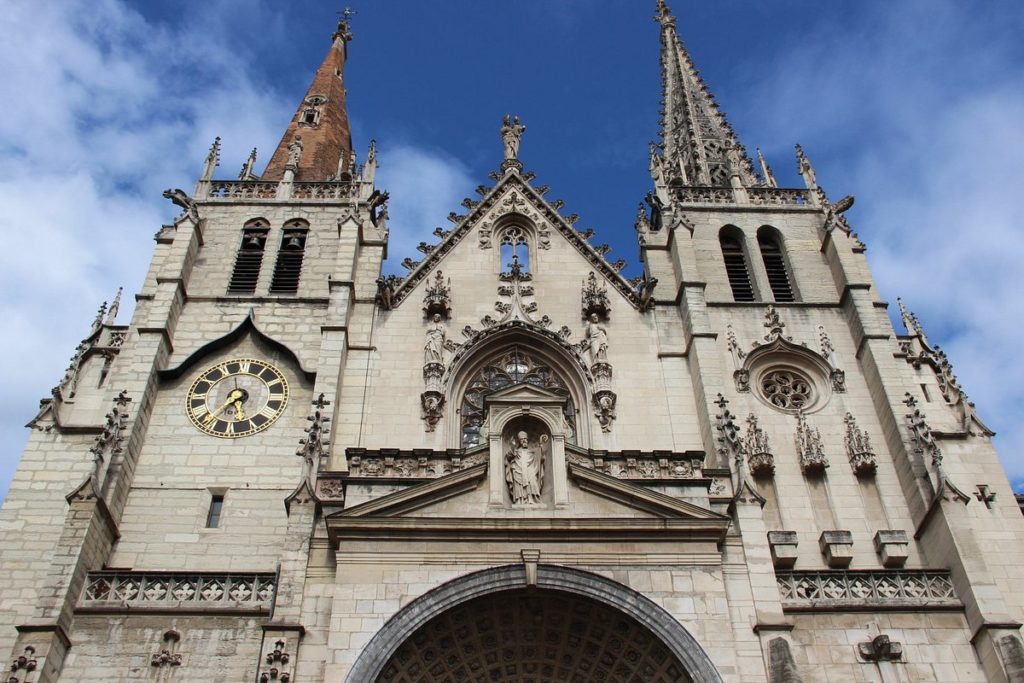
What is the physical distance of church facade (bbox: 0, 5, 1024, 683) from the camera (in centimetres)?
1429

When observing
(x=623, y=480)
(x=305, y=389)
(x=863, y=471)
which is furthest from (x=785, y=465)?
(x=305, y=389)

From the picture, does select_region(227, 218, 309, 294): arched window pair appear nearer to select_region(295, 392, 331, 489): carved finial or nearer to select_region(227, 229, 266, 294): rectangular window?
select_region(227, 229, 266, 294): rectangular window

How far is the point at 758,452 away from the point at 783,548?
6.86 feet

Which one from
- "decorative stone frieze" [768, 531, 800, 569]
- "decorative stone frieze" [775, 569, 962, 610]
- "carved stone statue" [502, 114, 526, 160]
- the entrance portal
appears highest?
"carved stone statue" [502, 114, 526, 160]

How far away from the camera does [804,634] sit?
50.6 feet

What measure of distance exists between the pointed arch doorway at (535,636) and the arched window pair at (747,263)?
10.3m

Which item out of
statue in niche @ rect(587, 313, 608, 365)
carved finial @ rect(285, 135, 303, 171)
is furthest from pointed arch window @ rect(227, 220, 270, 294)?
statue in niche @ rect(587, 313, 608, 365)

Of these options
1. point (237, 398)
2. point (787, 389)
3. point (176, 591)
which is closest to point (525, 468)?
point (176, 591)

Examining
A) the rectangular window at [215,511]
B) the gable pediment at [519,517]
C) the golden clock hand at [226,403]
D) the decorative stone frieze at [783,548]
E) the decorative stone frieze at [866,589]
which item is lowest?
the decorative stone frieze at [866,589]

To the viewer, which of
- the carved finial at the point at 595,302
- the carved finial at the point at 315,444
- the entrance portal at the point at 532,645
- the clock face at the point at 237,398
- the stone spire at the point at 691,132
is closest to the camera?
the entrance portal at the point at 532,645

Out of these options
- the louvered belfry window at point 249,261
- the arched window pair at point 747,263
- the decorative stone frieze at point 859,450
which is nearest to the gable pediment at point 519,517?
the decorative stone frieze at point 859,450

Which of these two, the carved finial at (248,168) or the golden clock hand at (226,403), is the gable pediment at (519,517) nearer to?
the golden clock hand at (226,403)

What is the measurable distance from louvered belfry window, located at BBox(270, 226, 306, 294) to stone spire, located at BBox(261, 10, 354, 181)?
3005 millimetres

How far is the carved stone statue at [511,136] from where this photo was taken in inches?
1003
